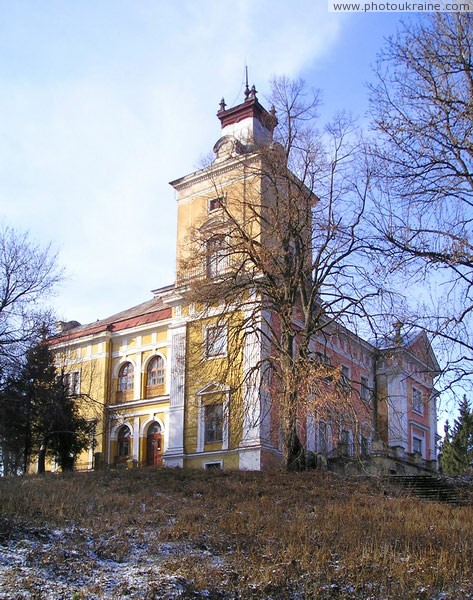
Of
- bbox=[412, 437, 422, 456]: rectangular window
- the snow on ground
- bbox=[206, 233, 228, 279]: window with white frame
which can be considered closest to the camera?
the snow on ground

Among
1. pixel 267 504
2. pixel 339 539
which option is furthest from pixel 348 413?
pixel 339 539

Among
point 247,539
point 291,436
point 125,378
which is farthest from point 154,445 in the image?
point 247,539

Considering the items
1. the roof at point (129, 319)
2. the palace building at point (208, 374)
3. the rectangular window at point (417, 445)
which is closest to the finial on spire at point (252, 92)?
the palace building at point (208, 374)

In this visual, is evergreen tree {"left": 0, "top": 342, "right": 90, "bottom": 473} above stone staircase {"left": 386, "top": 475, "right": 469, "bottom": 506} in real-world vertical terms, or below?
above

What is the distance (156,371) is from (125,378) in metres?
2.47

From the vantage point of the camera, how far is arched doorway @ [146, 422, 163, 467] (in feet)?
122

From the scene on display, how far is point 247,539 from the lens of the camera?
Answer: 41.4 ft

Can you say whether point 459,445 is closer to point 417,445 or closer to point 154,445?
point 417,445

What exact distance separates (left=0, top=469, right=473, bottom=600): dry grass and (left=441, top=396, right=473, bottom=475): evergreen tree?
31205 millimetres

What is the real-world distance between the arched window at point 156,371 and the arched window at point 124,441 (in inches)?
111

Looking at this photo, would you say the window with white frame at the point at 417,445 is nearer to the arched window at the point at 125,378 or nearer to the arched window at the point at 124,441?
the arched window at the point at 124,441

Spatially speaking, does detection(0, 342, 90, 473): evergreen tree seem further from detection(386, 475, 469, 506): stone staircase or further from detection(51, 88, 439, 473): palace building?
detection(386, 475, 469, 506): stone staircase

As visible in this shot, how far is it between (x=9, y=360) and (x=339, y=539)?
16688 mm

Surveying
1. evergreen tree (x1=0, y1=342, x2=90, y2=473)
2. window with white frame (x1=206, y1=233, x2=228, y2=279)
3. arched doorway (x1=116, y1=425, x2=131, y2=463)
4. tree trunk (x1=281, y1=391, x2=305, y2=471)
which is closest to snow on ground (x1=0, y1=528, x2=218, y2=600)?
tree trunk (x1=281, y1=391, x2=305, y2=471)
